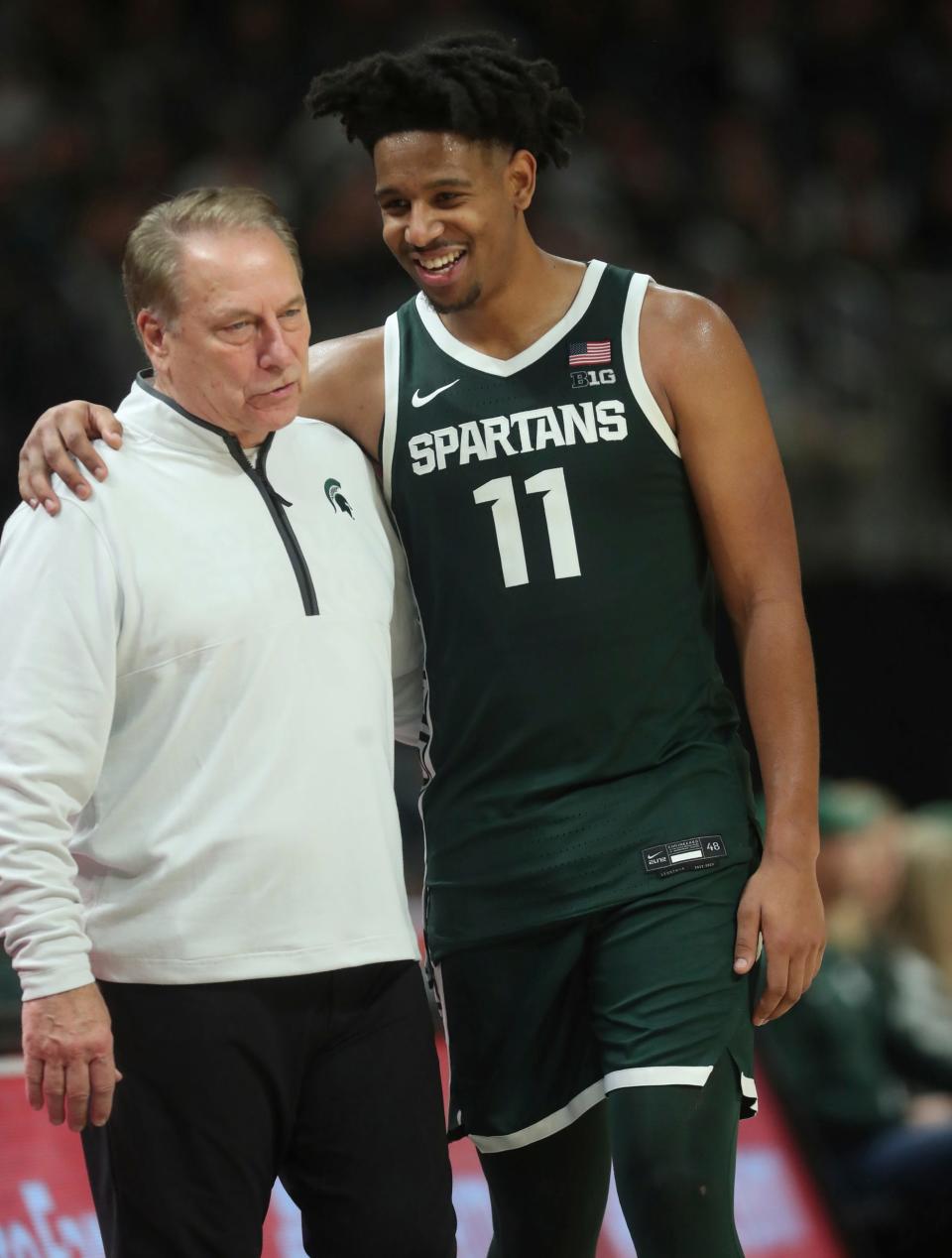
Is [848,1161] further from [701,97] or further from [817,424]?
[701,97]

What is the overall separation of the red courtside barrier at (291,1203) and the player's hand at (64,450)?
152cm

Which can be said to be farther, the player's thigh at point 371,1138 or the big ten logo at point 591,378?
the big ten logo at point 591,378

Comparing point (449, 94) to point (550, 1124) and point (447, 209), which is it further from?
point (550, 1124)

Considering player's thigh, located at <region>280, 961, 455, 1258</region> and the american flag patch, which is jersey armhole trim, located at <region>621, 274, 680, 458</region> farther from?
player's thigh, located at <region>280, 961, 455, 1258</region>

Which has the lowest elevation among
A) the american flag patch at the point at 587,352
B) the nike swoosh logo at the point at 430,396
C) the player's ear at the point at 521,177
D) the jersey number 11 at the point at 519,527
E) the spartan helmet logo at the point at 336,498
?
the jersey number 11 at the point at 519,527

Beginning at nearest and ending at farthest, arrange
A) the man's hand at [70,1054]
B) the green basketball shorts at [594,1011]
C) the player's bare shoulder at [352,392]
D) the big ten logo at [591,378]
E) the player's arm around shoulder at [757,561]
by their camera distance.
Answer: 1. the man's hand at [70,1054]
2. the green basketball shorts at [594,1011]
3. the player's arm around shoulder at [757,561]
4. the big ten logo at [591,378]
5. the player's bare shoulder at [352,392]

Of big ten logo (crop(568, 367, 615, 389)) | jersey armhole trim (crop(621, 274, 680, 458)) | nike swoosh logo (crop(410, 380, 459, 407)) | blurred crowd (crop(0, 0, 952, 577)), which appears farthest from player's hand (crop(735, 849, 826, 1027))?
blurred crowd (crop(0, 0, 952, 577))

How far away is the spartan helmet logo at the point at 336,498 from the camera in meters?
2.84

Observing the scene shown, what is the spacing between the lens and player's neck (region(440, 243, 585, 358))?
3.06m

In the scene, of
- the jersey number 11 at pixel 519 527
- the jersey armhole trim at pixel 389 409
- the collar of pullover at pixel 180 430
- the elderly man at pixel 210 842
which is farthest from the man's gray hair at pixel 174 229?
the jersey number 11 at pixel 519 527

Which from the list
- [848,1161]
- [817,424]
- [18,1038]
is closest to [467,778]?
[18,1038]

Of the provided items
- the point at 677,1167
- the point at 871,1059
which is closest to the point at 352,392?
the point at 677,1167

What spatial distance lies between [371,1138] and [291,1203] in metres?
1.27

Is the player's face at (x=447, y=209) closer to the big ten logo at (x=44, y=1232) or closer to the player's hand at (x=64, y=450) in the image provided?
the player's hand at (x=64, y=450)
